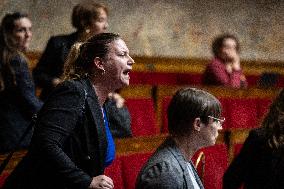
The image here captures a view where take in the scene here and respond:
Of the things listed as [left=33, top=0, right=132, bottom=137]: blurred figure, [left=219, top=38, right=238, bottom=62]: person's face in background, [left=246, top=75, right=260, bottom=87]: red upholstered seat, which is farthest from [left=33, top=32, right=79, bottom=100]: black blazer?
[left=246, top=75, right=260, bottom=87]: red upholstered seat

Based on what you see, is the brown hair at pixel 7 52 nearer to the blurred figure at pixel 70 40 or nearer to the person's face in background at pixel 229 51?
the blurred figure at pixel 70 40

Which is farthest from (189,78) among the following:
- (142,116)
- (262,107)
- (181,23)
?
(142,116)

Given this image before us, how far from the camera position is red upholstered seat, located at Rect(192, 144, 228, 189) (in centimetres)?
98

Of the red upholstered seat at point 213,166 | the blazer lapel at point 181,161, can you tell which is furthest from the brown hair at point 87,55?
the red upholstered seat at point 213,166

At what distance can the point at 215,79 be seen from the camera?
5.50 feet

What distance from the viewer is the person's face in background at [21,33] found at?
114cm

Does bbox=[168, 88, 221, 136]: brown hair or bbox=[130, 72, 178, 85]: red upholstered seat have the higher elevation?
bbox=[168, 88, 221, 136]: brown hair

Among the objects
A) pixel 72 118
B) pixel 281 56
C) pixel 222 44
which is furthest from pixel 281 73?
pixel 72 118

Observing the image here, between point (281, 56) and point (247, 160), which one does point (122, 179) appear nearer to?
point (247, 160)

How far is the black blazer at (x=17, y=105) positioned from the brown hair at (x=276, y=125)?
0.41 meters

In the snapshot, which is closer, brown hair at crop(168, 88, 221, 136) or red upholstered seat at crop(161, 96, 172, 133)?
brown hair at crop(168, 88, 221, 136)

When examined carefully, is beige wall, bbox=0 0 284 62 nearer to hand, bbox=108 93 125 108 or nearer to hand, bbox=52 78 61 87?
hand, bbox=52 78 61 87

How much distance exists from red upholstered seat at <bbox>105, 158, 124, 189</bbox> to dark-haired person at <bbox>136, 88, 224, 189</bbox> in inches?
7.2

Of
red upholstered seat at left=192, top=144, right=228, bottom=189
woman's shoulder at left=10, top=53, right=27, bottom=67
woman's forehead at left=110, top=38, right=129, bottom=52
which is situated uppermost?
woman's forehead at left=110, top=38, right=129, bottom=52
